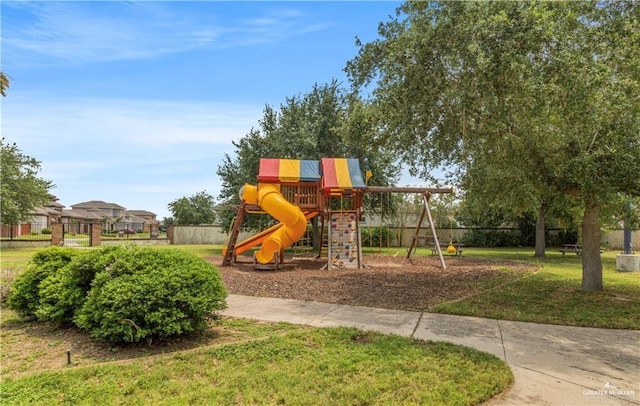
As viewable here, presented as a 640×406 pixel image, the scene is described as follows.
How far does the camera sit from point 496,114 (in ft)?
23.6

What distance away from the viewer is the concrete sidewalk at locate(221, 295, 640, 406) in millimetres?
3693

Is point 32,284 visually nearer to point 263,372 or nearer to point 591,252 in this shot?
point 263,372

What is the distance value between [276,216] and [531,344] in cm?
938

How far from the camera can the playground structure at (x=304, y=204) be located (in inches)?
532

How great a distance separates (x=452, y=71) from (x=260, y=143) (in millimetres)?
13815

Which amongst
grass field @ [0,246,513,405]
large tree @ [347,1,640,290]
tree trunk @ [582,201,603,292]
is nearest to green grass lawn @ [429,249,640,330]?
tree trunk @ [582,201,603,292]

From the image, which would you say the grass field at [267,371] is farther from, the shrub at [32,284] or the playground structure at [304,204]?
the playground structure at [304,204]

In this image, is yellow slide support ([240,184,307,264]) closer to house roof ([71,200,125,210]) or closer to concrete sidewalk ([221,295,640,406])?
concrete sidewalk ([221,295,640,406])

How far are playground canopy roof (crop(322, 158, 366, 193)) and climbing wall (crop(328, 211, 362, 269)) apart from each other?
3.10 ft

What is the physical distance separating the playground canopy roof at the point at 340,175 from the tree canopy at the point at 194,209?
3903 centimetres

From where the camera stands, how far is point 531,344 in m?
5.14

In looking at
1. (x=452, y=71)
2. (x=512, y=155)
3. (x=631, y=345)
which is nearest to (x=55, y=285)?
(x=452, y=71)

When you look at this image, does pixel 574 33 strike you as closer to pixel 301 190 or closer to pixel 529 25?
pixel 529 25

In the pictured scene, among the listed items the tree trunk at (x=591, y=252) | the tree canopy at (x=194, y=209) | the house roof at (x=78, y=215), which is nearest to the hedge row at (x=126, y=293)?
the tree trunk at (x=591, y=252)
